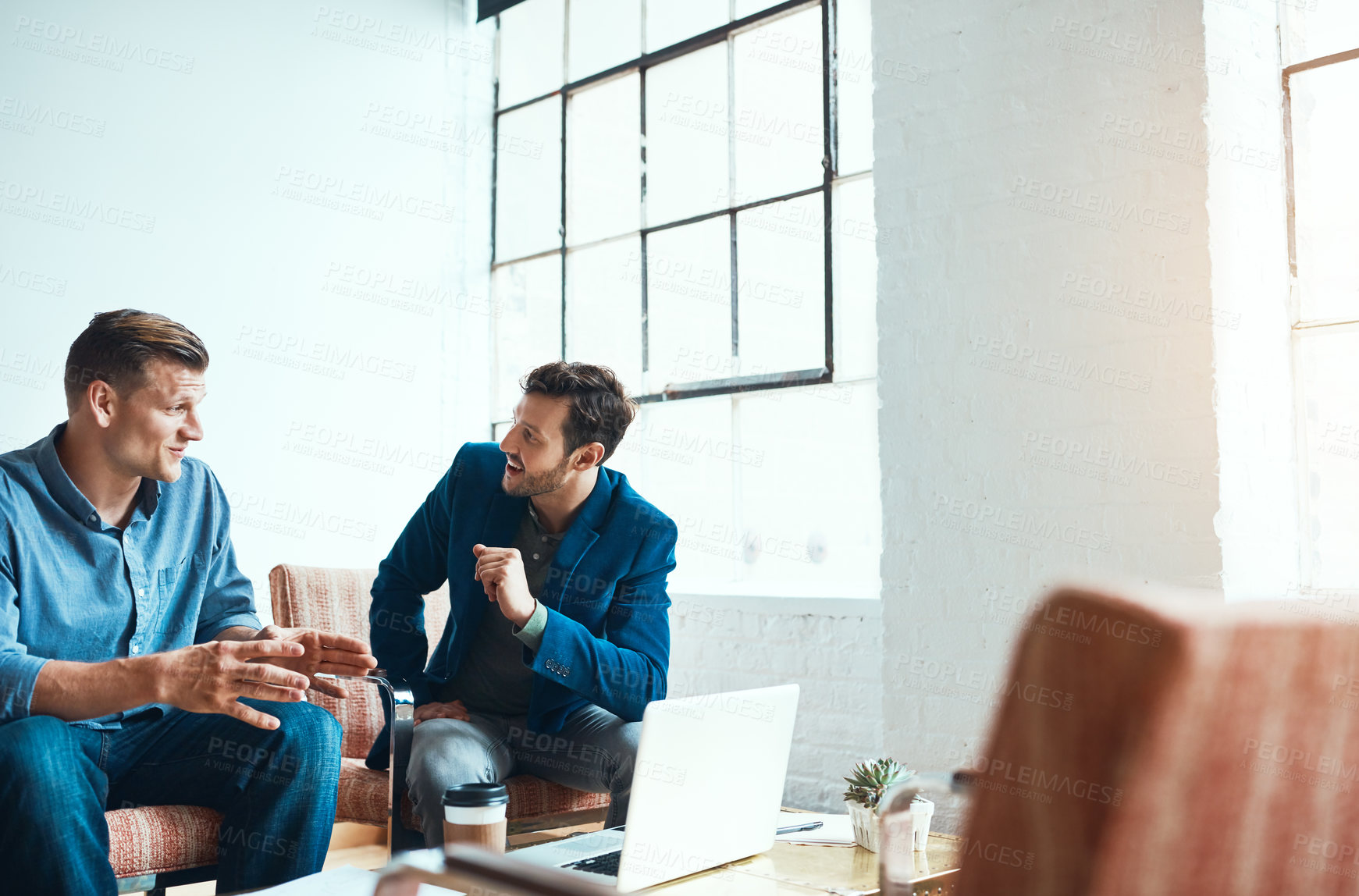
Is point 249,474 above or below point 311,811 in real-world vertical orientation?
above

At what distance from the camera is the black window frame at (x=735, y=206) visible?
3383mm

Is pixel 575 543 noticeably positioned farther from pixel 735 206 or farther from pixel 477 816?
pixel 735 206

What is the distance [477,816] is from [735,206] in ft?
8.80

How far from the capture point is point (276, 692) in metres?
1.64

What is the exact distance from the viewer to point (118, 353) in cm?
187

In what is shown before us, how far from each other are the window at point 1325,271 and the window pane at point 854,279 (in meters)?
1.15

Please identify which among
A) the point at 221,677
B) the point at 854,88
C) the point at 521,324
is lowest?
the point at 221,677

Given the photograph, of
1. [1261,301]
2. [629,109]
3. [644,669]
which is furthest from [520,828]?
[629,109]

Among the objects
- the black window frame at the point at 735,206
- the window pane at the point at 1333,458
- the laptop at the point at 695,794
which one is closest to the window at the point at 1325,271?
the window pane at the point at 1333,458

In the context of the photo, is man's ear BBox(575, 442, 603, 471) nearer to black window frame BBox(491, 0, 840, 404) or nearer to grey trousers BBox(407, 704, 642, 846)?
grey trousers BBox(407, 704, 642, 846)

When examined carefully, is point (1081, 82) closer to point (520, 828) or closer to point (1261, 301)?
point (1261, 301)

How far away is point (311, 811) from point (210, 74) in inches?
114

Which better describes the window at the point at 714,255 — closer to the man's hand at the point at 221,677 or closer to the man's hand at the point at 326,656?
the man's hand at the point at 326,656

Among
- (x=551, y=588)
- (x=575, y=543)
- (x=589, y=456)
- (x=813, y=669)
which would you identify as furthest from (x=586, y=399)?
(x=813, y=669)
